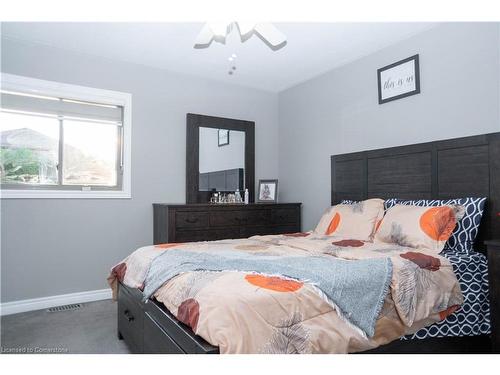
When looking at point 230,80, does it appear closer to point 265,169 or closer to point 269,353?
point 265,169

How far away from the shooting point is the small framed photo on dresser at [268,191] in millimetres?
4172

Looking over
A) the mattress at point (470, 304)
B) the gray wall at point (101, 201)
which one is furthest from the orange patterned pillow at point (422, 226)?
the gray wall at point (101, 201)

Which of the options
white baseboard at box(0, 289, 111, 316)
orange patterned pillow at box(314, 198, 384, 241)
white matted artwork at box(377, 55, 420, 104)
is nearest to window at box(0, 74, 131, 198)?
white baseboard at box(0, 289, 111, 316)

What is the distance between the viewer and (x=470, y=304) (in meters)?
1.92

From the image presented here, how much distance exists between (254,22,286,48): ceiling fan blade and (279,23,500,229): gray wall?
1408 mm

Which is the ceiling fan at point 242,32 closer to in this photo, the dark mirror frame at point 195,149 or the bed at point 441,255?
the bed at point 441,255

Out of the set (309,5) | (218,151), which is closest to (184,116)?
(218,151)

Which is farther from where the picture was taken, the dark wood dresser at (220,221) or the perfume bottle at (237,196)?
the perfume bottle at (237,196)

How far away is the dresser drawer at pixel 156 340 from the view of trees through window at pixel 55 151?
2.20 metres

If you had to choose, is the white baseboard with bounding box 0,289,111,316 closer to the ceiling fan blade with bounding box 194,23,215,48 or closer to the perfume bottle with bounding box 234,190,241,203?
the perfume bottle with bounding box 234,190,241,203

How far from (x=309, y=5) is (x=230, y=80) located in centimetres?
207

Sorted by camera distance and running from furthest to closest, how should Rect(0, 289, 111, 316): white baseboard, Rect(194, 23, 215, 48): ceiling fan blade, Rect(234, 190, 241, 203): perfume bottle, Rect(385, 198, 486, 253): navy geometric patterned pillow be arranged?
Rect(234, 190, 241, 203): perfume bottle → Rect(0, 289, 111, 316): white baseboard → Rect(385, 198, 486, 253): navy geometric patterned pillow → Rect(194, 23, 215, 48): ceiling fan blade

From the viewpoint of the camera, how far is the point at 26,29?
2854 millimetres

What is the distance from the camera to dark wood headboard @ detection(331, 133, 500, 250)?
2283 mm
